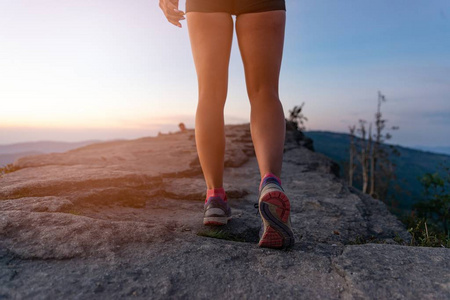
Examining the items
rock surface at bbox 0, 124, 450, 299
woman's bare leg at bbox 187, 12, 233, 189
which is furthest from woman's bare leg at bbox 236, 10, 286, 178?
rock surface at bbox 0, 124, 450, 299

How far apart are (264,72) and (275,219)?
2.58 ft

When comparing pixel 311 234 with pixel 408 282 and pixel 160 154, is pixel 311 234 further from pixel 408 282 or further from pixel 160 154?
pixel 160 154

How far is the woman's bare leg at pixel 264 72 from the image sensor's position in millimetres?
1766

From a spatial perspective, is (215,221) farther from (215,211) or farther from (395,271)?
(395,271)

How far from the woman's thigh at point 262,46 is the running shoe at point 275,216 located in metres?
0.58

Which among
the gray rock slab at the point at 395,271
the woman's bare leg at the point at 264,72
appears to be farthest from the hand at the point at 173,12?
the gray rock slab at the point at 395,271

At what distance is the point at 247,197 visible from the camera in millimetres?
3139

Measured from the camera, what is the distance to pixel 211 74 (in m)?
1.84

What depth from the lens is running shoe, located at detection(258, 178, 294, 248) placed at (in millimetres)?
1539

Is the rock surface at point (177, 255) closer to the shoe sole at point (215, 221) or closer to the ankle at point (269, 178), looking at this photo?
the shoe sole at point (215, 221)

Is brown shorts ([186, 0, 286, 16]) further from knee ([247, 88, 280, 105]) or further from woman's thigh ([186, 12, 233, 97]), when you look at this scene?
knee ([247, 88, 280, 105])

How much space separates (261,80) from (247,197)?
1.56m

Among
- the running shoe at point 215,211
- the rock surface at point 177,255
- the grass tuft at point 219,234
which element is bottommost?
the grass tuft at point 219,234

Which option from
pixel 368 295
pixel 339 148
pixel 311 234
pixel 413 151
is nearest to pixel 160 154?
pixel 311 234
